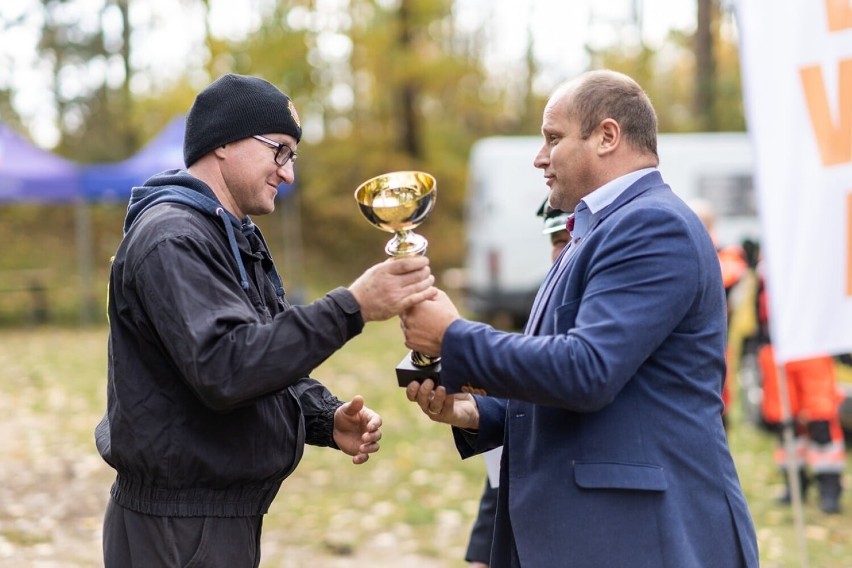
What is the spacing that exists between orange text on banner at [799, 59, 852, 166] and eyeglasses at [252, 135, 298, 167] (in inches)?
94.4

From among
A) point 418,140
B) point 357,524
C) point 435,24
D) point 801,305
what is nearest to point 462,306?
point 418,140

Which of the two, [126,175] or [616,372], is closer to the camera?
[616,372]

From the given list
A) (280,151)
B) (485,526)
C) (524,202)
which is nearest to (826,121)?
(485,526)

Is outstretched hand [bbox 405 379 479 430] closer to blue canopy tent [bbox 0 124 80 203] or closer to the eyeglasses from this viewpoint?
the eyeglasses

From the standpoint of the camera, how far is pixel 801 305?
4.11 meters

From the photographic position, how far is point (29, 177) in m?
15.3

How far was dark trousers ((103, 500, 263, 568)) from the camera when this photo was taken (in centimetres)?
251

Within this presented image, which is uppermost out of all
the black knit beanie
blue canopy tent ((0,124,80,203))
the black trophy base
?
the black knit beanie

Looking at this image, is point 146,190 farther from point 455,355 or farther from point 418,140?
point 418,140

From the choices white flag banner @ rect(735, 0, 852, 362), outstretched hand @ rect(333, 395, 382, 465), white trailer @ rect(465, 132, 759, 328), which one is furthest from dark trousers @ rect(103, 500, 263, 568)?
white trailer @ rect(465, 132, 759, 328)

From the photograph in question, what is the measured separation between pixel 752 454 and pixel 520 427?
611cm

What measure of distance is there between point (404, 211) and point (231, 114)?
0.56 metres

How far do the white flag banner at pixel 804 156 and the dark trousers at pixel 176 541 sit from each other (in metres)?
2.52

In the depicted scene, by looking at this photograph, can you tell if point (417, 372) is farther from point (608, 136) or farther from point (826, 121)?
point (826, 121)
